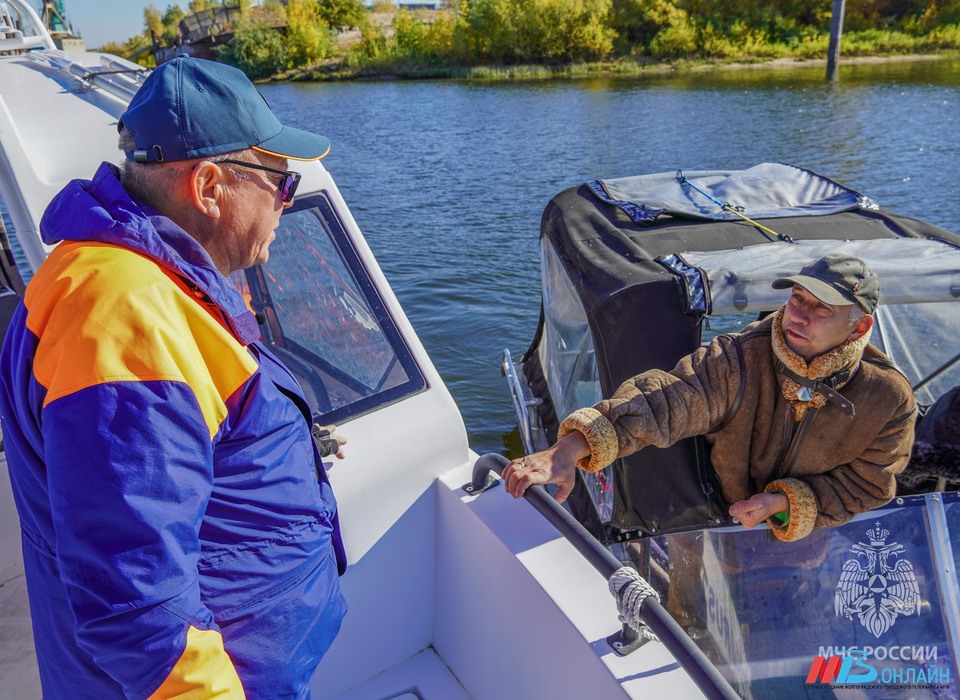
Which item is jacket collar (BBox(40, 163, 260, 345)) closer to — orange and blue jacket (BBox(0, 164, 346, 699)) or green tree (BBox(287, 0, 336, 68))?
orange and blue jacket (BBox(0, 164, 346, 699))

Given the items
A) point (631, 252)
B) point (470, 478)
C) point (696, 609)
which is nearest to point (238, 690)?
point (470, 478)

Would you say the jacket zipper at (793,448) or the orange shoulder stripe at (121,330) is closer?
the orange shoulder stripe at (121,330)

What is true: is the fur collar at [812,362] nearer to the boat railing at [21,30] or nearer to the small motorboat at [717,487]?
the small motorboat at [717,487]

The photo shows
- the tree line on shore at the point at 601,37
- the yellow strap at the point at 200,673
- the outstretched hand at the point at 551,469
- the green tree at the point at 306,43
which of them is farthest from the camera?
the green tree at the point at 306,43

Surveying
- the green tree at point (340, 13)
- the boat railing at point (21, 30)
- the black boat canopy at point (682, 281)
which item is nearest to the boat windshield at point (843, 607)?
the black boat canopy at point (682, 281)

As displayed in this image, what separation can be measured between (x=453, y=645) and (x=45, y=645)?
4.71 feet

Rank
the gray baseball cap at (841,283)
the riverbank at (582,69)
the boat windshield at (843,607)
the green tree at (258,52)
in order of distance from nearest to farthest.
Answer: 1. the gray baseball cap at (841,283)
2. the boat windshield at (843,607)
3. the riverbank at (582,69)
4. the green tree at (258,52)

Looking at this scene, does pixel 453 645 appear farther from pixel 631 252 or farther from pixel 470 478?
pixel 631 252

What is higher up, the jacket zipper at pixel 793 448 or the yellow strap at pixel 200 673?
the yellow strap at pixel 200 673

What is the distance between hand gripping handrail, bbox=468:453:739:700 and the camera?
5.15ft

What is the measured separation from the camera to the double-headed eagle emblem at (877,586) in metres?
2.59

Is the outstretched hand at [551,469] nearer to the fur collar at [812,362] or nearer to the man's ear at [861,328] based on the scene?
the fur collar at [812,362]

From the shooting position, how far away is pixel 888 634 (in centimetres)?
257

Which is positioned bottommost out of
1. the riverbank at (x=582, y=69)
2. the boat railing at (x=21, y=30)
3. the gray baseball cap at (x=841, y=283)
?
the riverbank at (x=582, y=69)
